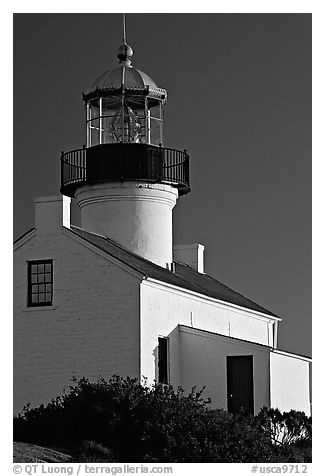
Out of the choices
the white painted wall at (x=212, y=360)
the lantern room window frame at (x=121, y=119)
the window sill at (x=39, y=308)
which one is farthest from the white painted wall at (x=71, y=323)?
the lantern room window frame at (x=121, y=119)

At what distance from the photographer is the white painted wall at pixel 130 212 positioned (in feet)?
88.5

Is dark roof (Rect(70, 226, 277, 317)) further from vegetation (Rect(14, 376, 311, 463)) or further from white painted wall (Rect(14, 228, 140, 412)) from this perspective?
vegetation (Rect(14, 376, 311, 463))

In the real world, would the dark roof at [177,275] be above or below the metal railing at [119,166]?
below

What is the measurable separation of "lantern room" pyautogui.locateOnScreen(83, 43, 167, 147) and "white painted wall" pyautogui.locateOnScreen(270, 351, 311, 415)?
605 cm

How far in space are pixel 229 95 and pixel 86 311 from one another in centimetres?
522

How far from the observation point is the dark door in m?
25.2

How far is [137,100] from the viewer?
A: 92.4 feet

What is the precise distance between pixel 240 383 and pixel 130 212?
469cm

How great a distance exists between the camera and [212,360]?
83.4 feet

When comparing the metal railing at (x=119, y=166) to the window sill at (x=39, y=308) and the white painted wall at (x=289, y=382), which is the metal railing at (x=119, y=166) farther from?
the white painted wall at (x=289, y=382)

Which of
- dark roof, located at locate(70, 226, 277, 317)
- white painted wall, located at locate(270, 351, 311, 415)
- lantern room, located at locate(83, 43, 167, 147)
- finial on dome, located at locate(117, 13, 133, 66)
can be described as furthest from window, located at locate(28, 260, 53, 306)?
finial on dome, located at locate(117, 13, 133, 66)

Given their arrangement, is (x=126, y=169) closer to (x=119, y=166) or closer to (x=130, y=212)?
(x=119, y=166)

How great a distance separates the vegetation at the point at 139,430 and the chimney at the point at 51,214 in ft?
15.1

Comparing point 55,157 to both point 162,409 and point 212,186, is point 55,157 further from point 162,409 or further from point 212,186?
point 162,409
